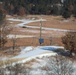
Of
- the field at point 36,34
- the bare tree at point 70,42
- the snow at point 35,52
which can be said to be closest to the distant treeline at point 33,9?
the field at point 36,34

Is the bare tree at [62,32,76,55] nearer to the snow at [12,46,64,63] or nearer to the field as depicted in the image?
the snow at [12,46,64,63]

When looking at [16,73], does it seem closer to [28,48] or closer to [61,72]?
[61,72]

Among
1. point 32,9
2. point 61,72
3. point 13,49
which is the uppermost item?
point 61,72

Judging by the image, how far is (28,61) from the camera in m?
26.7

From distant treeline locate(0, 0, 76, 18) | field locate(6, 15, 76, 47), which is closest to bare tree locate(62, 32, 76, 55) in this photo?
field locate(6, 15, 76, 47)

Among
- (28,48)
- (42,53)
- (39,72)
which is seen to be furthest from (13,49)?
(39,72)

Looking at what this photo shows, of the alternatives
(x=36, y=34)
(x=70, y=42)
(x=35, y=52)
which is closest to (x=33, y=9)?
(x=36, y=34)

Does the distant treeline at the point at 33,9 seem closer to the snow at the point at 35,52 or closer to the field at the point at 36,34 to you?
the field at the point at 36,34

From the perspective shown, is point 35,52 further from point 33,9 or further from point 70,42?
point 33,9

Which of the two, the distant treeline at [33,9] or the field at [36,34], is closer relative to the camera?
the field at [36,34]

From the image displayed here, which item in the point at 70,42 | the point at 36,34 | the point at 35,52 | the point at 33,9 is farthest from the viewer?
the point at 33,9

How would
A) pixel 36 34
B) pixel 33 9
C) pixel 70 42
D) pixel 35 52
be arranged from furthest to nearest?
pixel 33 9, pixel 36 34, pixel 70 42, pixel 35 52

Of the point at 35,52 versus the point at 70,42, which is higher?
the point at 70,42

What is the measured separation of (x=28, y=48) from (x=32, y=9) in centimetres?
9547
